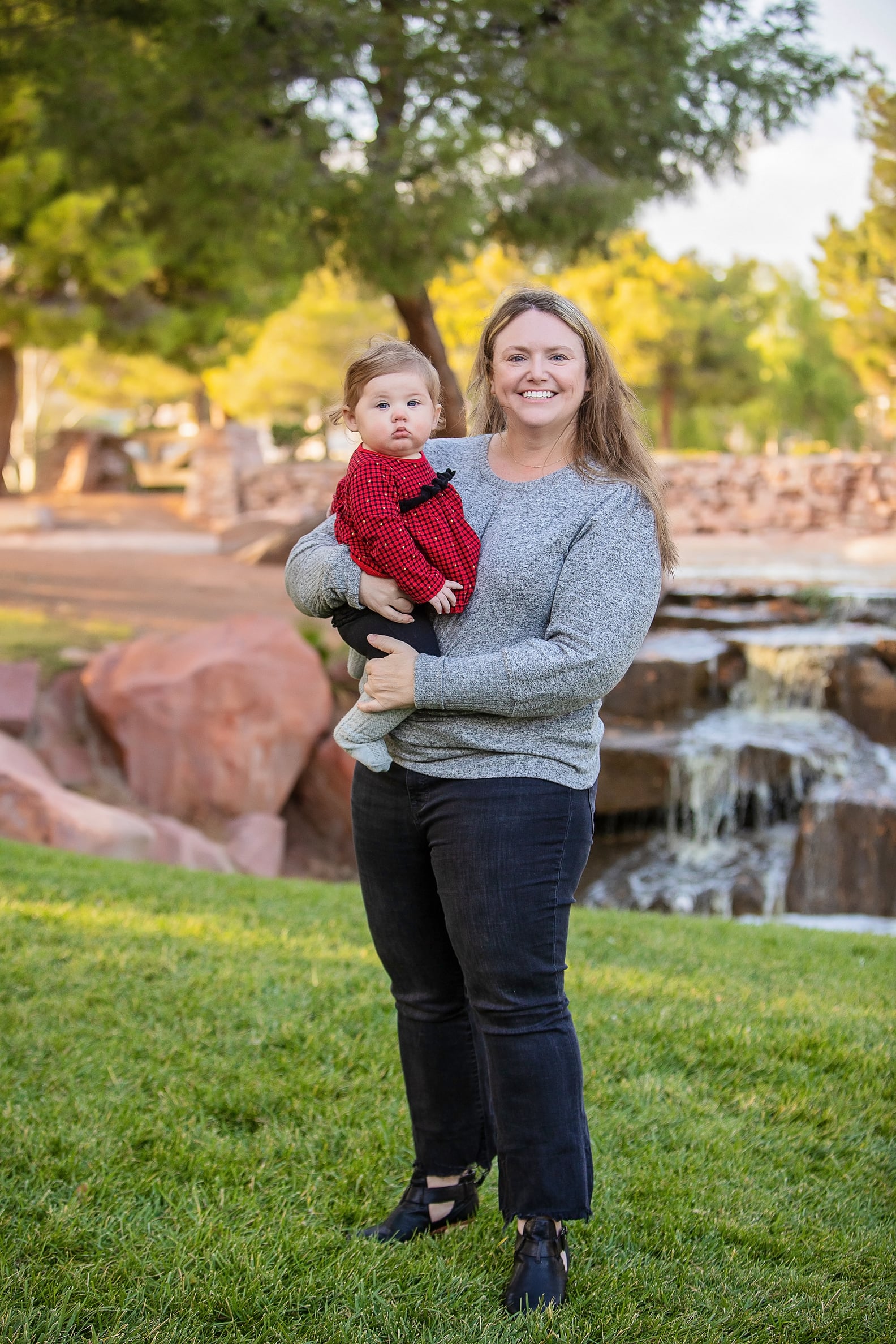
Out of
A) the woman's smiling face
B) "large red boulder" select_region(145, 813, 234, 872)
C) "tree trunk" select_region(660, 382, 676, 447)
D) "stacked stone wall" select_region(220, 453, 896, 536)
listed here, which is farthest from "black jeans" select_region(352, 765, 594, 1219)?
"tree trunk" select_region(660, 382, 676, 447)

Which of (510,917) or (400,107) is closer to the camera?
(510,917)

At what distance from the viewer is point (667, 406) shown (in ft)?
85.4

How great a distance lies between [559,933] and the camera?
1.85 m

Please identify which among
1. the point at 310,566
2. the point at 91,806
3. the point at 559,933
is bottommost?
the point at 91,806

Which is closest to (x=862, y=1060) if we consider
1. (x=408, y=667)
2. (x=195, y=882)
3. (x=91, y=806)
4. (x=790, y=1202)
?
(x=790, y=1202)

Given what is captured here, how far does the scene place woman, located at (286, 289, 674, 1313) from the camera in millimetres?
1786

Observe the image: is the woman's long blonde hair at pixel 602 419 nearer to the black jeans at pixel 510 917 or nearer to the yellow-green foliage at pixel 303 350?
the black jeans at pixel 510 917

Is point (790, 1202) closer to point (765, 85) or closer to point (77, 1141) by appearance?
point (77, 1141)

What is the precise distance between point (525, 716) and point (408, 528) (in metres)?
0.35

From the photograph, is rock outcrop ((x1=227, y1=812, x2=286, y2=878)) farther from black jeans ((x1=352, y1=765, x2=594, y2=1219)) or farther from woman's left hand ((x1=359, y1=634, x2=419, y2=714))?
woman's left hand ((x1=359, y1=634, x2=419, y2=714))

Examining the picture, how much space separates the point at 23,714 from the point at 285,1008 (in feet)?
15.6

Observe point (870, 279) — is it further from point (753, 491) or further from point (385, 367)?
point (385, 367)

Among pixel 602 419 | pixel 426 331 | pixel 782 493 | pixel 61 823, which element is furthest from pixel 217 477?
pixel 602 419

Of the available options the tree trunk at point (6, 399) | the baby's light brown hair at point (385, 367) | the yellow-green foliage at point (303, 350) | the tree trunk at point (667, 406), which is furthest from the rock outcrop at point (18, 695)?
the yellow-green foliage at point (303, 350)
